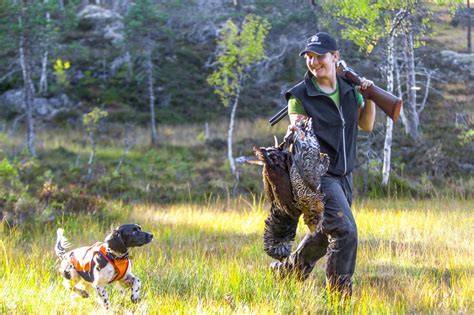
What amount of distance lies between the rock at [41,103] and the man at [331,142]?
32.0m

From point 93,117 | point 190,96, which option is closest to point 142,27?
point 190,96

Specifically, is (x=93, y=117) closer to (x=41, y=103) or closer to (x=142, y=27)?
(x=142, y=27)

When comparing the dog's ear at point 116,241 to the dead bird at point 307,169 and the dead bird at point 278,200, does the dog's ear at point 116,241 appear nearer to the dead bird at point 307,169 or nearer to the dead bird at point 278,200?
the dead bird at point 278,200

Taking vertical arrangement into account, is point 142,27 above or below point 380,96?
below

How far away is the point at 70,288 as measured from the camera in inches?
170

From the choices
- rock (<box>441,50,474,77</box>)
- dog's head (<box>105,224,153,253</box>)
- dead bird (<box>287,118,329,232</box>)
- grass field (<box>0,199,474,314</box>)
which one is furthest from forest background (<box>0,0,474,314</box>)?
dead bird (<box>287,118,329,232</box>)

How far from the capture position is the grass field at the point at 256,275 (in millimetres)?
4078

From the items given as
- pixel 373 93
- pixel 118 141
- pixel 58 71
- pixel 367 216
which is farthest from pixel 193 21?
pixel 373 93

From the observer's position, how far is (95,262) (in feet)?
13.1

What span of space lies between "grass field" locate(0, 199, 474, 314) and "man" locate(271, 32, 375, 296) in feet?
0.69

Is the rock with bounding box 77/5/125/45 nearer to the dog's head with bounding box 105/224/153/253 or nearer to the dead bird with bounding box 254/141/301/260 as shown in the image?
the dead bird with bounding box 254/141/301/260

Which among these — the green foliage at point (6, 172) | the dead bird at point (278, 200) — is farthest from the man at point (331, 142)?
the green foliage at point (6, 172)

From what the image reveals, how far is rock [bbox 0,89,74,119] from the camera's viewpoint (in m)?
34.9

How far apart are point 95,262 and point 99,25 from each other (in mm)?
44039
